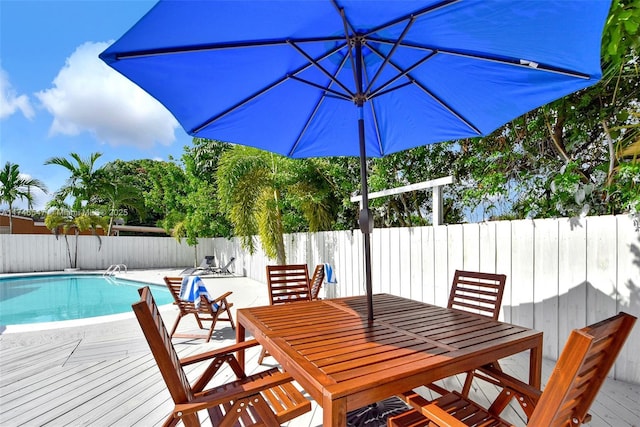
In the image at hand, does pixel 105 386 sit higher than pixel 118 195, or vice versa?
pixel 118 195

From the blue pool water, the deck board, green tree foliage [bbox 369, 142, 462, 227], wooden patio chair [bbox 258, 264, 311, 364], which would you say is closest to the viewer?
the deck board

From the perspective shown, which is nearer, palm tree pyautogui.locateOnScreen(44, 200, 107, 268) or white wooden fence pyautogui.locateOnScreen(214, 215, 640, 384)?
white wooden fence pyautogui.locateOnScreen(214, 215, 640, 384)

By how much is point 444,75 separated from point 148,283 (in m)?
10.9

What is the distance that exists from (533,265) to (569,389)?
270 centimetres

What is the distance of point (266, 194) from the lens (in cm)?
723

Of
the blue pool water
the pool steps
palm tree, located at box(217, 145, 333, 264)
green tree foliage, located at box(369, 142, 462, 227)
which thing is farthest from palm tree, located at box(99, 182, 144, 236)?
green tree foliage, located at box(369, 142, 462, 227)

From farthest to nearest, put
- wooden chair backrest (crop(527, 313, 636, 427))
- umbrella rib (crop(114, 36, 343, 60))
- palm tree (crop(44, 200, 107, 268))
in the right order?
1. palm tree (crop(44, 200, 107, 268))
2. umbrella rib (crop(114, 36, 343, 60))
3. wooden chair backrest (crop(527, 313, 636, 427))

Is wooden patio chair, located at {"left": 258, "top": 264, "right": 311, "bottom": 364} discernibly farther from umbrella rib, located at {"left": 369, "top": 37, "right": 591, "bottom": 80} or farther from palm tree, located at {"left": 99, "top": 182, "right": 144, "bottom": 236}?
A: palm tree, located at {"left": 99, "top": 182, "right": 144, "bottom": 236}

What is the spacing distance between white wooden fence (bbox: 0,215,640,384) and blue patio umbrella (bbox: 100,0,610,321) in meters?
1.36

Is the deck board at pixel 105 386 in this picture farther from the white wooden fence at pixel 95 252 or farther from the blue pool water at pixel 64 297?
the white wooden fence at pixel 95 252

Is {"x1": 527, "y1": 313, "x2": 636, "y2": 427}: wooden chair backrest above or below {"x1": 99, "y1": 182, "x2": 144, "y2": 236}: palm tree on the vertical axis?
below

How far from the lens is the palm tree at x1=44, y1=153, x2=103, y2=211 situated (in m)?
14.6

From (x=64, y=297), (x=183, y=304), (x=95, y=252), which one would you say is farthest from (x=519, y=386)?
(x=95, y=252)

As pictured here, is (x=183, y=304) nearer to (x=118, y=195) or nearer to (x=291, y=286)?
(x=291, y=286)
